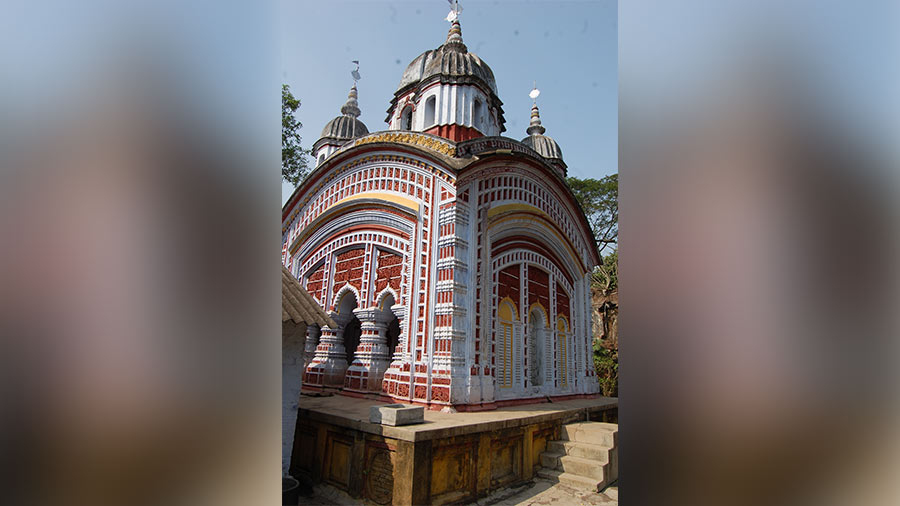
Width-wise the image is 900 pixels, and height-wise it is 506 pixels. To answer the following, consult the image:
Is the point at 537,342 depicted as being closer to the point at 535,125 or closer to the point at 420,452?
the point at 420,452

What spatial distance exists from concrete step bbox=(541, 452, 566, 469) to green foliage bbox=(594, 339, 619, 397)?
806 centimetres

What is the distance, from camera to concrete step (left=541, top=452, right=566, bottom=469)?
7.36 m

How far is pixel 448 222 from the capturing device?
8547mm

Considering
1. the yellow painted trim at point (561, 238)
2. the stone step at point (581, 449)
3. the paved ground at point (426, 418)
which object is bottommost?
the stone step at point (581, 449)

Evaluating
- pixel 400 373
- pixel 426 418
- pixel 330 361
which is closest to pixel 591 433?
pixel 426 418

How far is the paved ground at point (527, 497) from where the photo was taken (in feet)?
19.6

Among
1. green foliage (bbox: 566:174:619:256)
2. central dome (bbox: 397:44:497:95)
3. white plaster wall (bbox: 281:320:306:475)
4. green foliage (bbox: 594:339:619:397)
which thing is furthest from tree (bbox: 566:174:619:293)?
white plaster wall (bbox: 281:320:306:475)

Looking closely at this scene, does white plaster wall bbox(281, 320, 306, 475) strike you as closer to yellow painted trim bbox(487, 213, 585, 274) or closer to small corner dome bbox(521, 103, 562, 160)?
yellow painted trim bbox(487, 213, 585, 274)

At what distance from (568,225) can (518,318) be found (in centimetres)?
376

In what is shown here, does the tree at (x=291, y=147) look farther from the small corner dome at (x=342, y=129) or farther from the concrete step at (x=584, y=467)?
the concrete step at (x=584, y=467)

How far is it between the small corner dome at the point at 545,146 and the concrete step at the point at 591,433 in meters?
11.9

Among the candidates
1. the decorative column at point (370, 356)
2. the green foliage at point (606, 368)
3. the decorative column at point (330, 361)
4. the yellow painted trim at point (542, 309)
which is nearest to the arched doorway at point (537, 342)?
the yellow painted trim at point (542, 309)
